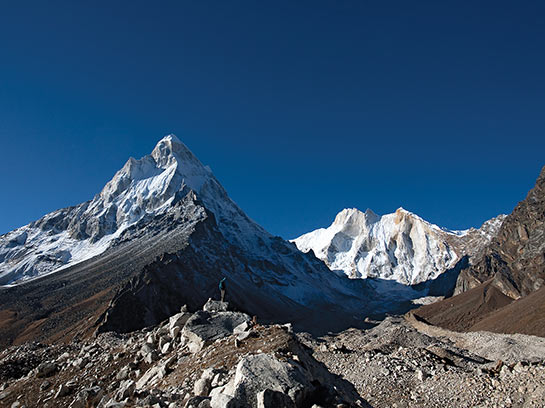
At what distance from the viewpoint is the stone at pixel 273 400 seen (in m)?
8.54

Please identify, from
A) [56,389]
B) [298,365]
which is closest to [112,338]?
[56,389]

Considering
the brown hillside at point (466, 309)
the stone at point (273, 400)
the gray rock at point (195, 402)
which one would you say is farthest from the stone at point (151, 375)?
the brown hillside at point (466, 309)

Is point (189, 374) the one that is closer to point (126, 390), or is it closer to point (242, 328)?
point (126, 390)

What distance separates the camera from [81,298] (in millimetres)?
110000

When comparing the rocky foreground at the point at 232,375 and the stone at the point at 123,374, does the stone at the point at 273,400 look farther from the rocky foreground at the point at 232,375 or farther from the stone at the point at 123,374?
the stone at the point at 123,374

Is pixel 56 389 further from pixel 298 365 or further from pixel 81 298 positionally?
pixel 81 298

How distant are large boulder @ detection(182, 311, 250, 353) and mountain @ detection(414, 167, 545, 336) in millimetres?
60567

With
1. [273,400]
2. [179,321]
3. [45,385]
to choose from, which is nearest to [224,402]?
[273,400]

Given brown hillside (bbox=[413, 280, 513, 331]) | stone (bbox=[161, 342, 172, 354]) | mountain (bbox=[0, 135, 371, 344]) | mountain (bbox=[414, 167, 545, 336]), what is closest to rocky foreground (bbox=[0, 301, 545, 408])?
stone (bbox=[161, 342, 172, 354])

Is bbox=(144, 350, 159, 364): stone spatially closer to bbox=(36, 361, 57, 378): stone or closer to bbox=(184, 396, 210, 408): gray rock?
bbox=(36, 361, 57, 378): stone

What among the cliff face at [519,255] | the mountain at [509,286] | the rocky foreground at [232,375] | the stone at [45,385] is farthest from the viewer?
A: the cliff face at [519,255]

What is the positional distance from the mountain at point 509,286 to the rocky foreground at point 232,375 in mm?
46722

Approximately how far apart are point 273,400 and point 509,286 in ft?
395

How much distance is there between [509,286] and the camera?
106375 mm
